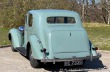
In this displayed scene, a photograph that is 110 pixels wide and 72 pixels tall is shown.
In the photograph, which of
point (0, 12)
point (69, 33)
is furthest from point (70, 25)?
point (0, 12)

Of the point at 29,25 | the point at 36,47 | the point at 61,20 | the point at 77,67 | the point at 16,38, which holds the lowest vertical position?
the point at 77,67

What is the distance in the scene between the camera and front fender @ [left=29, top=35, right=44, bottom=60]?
8520 millimetres

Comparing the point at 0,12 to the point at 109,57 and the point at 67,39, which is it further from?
the point at 67,39

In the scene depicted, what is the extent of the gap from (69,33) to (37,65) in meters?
1.26

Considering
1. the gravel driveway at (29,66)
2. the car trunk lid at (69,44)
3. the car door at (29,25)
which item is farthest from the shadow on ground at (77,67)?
the car door at (29,25)

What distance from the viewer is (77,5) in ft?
82.0

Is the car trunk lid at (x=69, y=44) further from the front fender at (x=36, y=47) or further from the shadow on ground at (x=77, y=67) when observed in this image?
the shadow on ground at (x=77, y=67)

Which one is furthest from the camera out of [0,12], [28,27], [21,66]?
[0,12]

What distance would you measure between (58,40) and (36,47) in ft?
2.10

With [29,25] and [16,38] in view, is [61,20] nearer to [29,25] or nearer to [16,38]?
[29,25]

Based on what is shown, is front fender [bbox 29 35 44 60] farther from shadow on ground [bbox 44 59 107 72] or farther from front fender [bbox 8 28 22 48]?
front fender [bbox 8 28 22 48]

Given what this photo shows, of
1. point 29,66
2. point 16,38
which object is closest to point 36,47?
point 29,66

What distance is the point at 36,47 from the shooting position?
344 inches

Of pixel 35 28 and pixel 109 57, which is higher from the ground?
pixel 35 28
